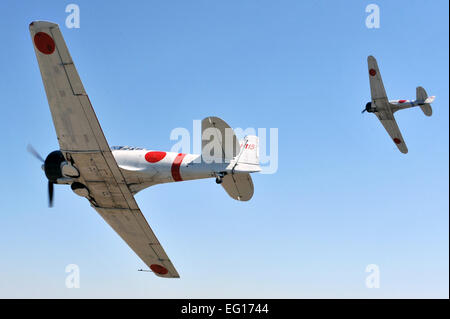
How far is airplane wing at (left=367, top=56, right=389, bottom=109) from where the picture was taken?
3238 cm

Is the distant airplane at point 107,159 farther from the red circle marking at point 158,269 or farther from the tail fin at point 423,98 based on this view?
the tail fin at point 423,98

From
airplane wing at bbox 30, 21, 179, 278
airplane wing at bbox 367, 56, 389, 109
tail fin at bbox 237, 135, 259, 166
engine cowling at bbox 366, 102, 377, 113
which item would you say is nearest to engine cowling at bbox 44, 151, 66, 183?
airplane wing at bbox 30, 21, 179, 278

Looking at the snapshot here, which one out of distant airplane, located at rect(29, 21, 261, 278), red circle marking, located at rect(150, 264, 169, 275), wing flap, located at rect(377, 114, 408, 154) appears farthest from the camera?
wing flap, located at rect(377, 114, 408, 154)

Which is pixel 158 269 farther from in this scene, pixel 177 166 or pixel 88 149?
pixel 88 149

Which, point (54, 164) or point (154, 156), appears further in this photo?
point (54, 164)

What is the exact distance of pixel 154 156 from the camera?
16.9 m

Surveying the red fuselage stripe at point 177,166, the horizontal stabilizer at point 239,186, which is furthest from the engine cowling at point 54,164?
the horizontal stabilizer at point 239,186

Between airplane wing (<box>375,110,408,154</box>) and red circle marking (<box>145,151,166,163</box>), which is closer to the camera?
red circle marking (<box>145,151,166,163</box>)

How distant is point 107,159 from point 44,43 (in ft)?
14.1

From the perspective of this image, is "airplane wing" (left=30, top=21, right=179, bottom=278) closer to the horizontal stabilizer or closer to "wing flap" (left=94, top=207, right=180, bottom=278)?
"wing flap" (left=94, top=207, right=180, bottom=278)

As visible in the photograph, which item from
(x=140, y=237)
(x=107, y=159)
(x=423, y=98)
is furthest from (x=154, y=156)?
(x=423, y=98)

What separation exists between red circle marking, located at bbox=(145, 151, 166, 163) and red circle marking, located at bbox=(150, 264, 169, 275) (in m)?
5.92

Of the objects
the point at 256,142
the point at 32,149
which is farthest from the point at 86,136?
the point at 256,142
